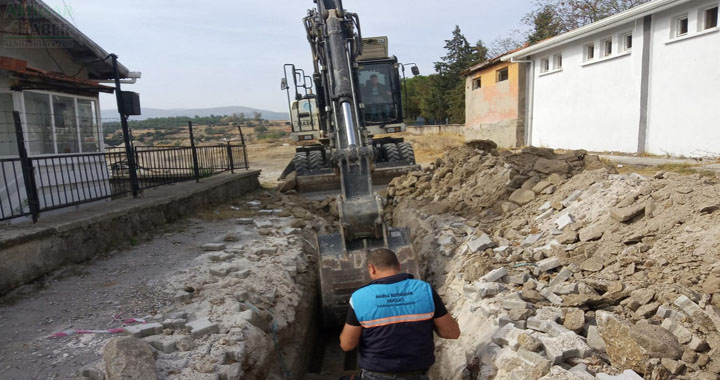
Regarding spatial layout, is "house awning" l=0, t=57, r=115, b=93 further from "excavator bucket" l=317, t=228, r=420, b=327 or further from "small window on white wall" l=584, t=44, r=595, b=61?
"small window on white wall" l=584, t=44, r=595, b=61

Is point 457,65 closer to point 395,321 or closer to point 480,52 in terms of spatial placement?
point 480,52

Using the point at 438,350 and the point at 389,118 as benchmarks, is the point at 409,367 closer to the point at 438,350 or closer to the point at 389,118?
the point at 438,350

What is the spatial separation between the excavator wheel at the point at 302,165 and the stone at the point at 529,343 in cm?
855

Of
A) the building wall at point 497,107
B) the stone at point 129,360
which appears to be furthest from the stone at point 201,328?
the building wall at point 497,107

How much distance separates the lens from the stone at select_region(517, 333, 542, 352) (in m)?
3.57

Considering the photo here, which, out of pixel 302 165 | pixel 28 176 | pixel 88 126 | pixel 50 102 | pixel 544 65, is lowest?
pixel 302 165

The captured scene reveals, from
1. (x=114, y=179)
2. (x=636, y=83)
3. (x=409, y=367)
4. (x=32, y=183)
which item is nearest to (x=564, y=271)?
(x=409, y=367)

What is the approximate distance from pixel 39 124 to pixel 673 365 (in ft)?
33.2

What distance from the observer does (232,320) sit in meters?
4.31

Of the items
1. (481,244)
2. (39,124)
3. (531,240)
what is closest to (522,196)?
(531,240)

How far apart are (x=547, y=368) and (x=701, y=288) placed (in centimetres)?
156

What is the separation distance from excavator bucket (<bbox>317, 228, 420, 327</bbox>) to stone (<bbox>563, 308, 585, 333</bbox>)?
1941 mm

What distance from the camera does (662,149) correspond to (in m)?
12.2

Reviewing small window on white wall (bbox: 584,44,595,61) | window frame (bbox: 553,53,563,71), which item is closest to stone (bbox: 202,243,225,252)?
small window on white wall (bbox: 584,44,595,61)
